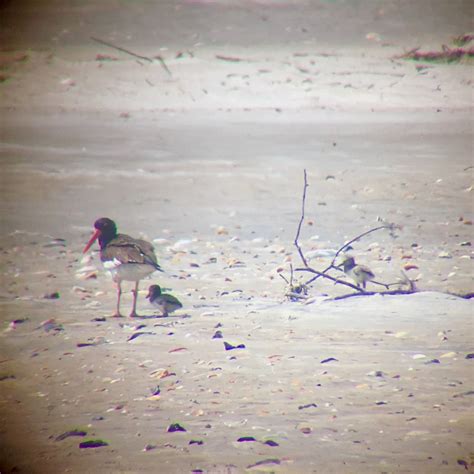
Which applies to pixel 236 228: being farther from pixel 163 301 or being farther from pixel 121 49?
pixel 121 49

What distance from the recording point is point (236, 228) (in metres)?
8.03

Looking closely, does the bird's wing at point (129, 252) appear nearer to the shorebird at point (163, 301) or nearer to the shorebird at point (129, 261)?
the shorebird at point (129, 261)

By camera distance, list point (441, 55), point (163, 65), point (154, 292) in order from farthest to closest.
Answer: point (163, 65)
point (441, 55)
point (154, 292)

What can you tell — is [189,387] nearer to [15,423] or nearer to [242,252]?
[15,423]

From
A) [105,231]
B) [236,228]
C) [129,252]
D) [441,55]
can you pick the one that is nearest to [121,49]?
[441,55]

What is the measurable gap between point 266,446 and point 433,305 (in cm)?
185

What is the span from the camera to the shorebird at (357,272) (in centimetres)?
625

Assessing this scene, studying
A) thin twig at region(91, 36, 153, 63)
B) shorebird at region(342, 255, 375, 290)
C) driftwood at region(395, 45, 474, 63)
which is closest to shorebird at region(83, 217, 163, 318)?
shorebird at region(342, 255, 375, 290)

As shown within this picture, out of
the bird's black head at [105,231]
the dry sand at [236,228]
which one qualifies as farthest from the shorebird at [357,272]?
the bird's black head at [105,231]

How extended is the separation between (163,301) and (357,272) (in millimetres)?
1246

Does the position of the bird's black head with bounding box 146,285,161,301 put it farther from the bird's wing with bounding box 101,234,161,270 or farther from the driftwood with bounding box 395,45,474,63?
the driftwood with bounding box 395,45,474,63

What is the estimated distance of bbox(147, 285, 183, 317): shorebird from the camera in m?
5.88

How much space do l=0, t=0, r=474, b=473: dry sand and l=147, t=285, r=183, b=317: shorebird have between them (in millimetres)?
103

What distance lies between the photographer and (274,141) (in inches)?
384
